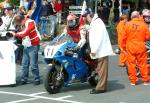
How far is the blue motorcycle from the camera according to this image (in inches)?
426

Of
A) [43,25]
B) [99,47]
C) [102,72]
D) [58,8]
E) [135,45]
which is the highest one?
[99,47]

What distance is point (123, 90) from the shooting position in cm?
1156

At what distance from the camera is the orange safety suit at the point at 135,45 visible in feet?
39.2

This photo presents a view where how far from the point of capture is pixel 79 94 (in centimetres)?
1103

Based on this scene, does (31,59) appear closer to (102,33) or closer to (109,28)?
(102,33)

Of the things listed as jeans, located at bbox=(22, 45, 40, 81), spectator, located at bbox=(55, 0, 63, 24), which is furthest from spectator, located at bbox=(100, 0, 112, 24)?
jeans, located at bbox=(22, 45, 40, 81)

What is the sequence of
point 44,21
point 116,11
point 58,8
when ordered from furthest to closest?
point 116,11 < point 58,8 < point 44,21

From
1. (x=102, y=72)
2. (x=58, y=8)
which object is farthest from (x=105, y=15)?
(x=102, y=72)

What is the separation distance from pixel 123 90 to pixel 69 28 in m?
1.86

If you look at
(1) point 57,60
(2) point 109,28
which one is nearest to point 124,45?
(1) point 57,60

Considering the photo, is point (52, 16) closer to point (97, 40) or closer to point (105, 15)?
point (105, 15)

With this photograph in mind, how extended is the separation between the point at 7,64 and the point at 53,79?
1.72 metres

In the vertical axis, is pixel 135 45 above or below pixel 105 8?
above

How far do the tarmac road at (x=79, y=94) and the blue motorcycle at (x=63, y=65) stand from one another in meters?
0.25
